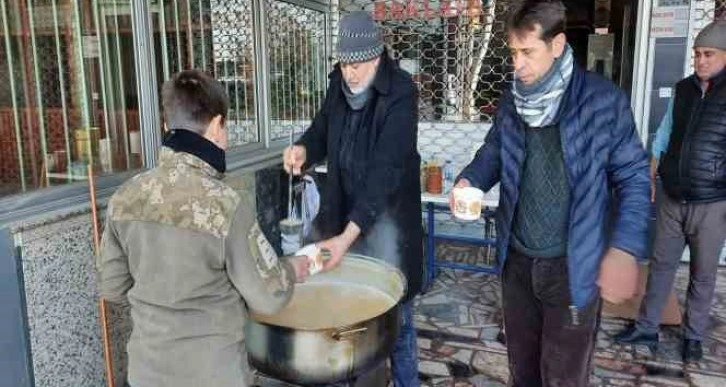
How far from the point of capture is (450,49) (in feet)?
16.7

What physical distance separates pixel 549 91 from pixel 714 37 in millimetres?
1788

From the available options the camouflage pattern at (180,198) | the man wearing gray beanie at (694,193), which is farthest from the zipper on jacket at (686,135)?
the camouflage pattern at (180,198)

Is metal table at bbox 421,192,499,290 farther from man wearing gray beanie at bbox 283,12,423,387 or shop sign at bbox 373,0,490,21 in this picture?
shop sign at bbox 373,0,490,21

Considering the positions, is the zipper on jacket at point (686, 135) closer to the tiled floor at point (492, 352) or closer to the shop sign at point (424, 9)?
the tiled floor at point (492, 352)

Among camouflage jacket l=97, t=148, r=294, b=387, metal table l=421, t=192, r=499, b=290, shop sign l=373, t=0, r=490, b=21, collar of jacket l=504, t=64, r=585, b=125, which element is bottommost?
metal table l=421, t=192, r=499, b=290

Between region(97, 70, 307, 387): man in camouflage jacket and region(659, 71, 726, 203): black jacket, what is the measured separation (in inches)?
99.1

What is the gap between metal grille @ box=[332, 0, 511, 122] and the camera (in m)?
4.96

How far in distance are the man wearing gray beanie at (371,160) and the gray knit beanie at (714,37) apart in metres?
1.76

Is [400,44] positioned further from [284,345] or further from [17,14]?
[284,345]

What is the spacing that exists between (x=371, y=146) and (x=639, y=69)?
10.5 ft

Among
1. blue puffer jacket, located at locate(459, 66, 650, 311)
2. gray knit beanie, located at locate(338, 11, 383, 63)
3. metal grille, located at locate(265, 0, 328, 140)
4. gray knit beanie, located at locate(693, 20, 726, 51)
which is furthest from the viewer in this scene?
metal grille, located at locate(265, 0, 328, 140)

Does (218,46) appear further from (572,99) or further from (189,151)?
(572,99)

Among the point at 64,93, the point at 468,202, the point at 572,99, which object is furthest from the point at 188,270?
the point at 64,93

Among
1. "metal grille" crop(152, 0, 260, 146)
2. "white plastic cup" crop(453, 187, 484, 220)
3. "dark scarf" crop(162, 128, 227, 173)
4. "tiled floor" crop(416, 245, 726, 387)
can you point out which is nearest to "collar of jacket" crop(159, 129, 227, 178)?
"dark scarf" crop(162, 128, 227, 173)
